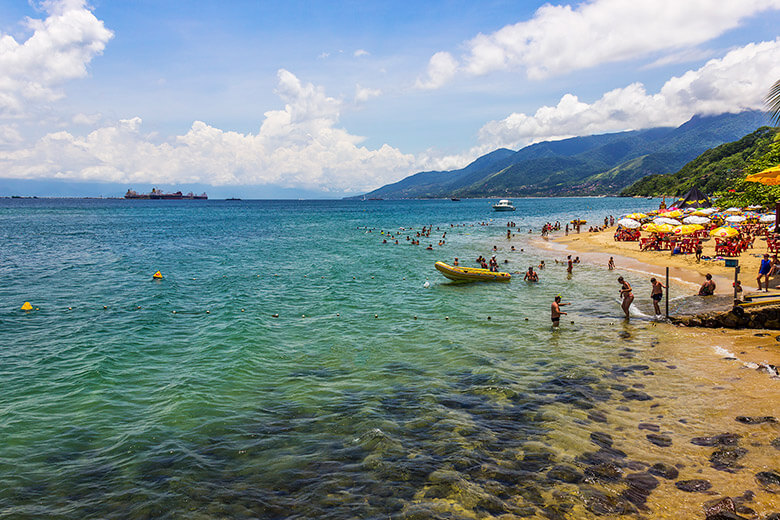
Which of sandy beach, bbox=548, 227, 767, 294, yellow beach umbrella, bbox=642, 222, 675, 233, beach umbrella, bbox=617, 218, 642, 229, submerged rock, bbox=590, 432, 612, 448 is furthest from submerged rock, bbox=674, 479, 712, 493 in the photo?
beach umbrella, bbox=617, 218, 642, 229

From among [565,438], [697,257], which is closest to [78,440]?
[565,438]

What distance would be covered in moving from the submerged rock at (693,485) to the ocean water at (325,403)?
0.81 ft

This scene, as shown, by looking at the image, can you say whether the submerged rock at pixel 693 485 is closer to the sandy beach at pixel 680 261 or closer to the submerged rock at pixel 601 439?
the submerged rock at pixel 601 439

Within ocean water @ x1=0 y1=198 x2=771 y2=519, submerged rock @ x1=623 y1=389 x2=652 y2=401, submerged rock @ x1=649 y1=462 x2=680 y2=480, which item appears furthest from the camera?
submerged rock @ x1=623 y1=389 x2=652 y2=401

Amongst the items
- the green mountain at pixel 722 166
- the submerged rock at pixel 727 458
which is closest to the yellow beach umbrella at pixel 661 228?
the submerged rock at pixel 727 458

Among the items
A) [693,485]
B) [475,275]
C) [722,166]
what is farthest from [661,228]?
[722,166]

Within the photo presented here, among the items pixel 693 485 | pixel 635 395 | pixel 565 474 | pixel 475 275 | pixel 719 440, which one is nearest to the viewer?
pixel 693 485

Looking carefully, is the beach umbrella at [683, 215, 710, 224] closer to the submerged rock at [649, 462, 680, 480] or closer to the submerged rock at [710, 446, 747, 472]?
the submerged rock at [710, 446, 747, 472]

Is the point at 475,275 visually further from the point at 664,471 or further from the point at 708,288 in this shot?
the point at 664,471

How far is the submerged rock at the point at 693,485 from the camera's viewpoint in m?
8.57

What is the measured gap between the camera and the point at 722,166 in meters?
129

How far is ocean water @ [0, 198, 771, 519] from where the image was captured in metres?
8.98

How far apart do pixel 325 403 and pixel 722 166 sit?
525 ft

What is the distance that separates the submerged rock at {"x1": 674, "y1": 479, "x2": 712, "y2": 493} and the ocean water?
0.25 m
